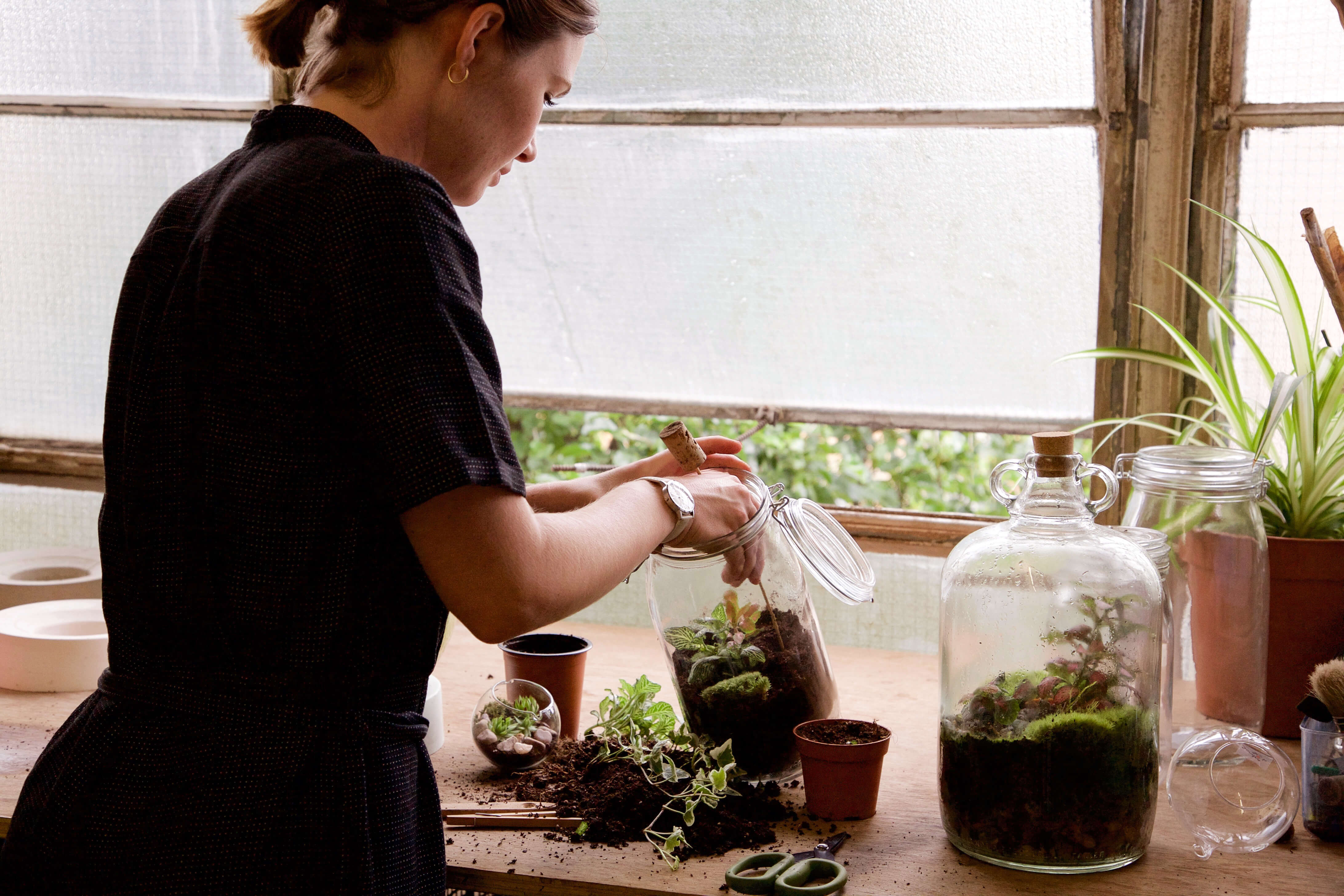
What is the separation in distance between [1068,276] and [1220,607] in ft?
2.10

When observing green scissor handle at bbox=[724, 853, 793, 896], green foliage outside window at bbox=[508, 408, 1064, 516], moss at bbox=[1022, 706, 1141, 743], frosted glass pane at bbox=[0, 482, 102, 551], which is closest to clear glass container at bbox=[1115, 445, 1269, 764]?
moss at bbox=[1022, 706, 1141, 743]

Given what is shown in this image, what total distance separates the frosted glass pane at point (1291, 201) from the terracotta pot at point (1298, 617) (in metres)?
0.44

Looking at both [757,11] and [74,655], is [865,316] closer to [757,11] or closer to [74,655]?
[757,11]

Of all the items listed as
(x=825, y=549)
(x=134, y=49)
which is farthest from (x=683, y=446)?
(x=134, y=49)

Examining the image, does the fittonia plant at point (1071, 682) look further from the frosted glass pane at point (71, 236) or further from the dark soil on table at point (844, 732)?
the frosted glass pane at point (71, 236)

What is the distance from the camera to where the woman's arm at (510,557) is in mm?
792

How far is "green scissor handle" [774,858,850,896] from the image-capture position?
3.06ft

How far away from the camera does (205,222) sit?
2.78 feet

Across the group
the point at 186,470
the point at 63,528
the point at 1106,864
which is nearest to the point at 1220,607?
the point at 1106,864

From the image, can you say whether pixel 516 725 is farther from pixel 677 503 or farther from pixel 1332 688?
pixel 1332 688

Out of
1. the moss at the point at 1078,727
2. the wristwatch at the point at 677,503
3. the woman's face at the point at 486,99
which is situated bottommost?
the moss at the point at 1078,727

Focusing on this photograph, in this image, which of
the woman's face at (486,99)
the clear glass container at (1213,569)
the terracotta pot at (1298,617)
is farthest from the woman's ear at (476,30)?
the terracotta pot at (1298,617)

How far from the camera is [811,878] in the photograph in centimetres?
98

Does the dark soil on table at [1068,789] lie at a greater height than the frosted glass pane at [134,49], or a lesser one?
lesser
